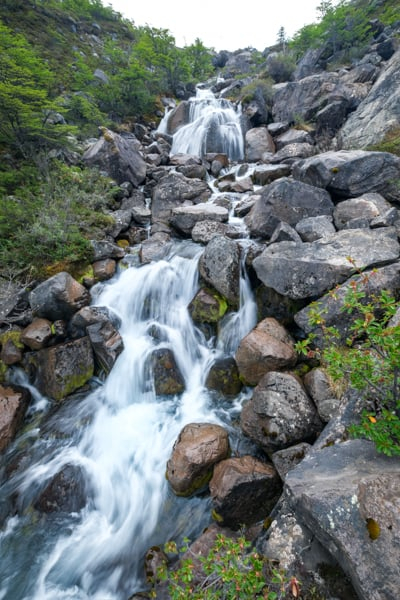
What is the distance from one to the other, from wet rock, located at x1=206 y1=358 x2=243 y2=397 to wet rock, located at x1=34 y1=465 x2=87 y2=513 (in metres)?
3.06

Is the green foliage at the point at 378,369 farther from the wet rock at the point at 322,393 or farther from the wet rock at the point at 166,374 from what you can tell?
the wet rock at the point at 166,374

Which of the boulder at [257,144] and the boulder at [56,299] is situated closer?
the boulder at [56,299]

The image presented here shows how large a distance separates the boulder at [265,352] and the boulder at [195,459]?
4.58ft

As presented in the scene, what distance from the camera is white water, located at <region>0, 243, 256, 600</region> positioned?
4.11 meters

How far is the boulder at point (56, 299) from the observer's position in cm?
678

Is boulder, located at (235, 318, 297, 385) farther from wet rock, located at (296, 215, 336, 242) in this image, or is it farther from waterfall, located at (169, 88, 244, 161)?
waterfall, located at (169, 88, 244, 161)

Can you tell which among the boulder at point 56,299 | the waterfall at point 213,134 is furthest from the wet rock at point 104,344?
the waterfall at point 213,134

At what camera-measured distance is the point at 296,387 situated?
4816 millimetres

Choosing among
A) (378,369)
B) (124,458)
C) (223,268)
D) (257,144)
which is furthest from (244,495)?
(257,144)

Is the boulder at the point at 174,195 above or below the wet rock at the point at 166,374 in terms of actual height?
above

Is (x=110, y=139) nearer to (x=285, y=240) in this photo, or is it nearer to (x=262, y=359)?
(x=285, y=240)

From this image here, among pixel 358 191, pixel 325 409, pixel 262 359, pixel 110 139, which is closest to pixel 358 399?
pixel 325 409

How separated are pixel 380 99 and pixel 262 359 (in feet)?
40.7

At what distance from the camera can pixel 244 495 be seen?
4090mm
